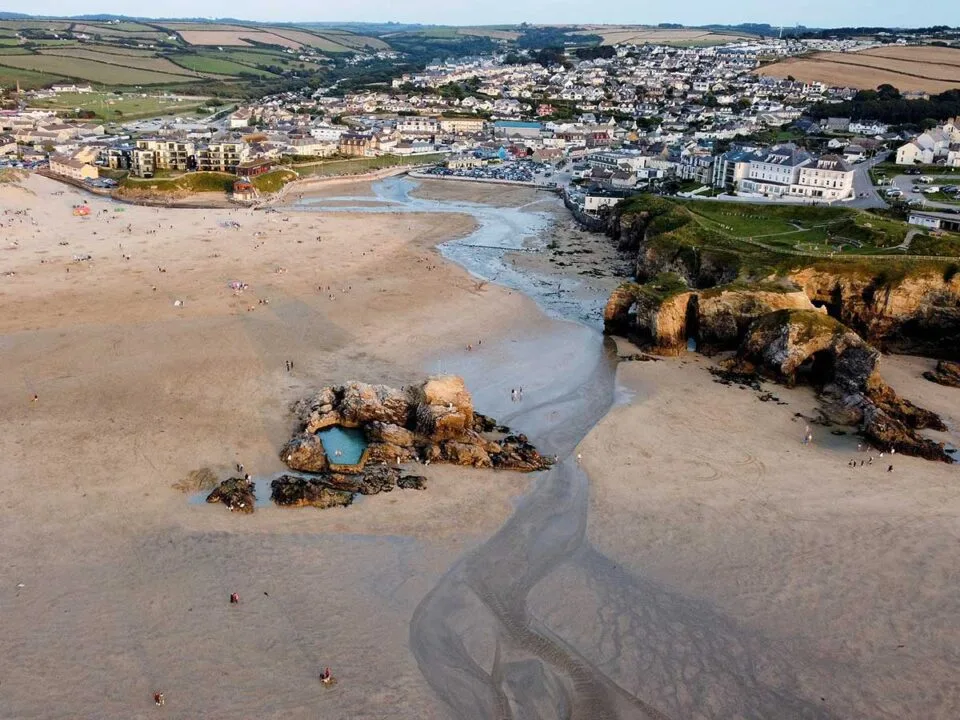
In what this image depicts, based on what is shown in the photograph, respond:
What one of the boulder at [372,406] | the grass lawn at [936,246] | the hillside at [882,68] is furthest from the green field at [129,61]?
the boulder at [372,406]

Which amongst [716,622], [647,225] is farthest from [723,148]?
[716,622]

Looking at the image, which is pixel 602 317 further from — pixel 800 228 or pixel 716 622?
pixel 716 622

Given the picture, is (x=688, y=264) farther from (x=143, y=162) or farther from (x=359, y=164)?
(x=143, y=162)

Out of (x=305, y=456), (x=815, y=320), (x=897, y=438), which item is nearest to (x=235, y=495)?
(x=305, y=456)

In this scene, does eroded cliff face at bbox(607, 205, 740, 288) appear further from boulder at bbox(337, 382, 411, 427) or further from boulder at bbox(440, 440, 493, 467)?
boulder at bbox(440, 440, 493, 467)

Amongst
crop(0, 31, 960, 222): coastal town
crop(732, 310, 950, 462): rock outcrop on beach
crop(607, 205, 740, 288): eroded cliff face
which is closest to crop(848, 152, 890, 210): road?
crop(0, 31, 960, 222): coastal town

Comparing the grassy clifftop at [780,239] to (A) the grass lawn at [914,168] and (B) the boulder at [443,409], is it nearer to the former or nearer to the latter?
(B) the boulder at [443,409]
